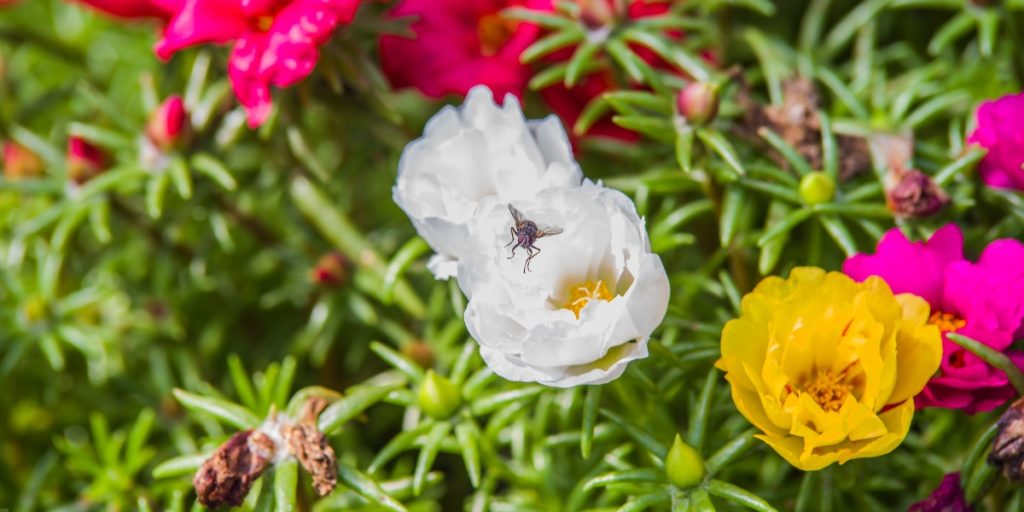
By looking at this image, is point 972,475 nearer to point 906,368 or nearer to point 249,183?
point 906,368

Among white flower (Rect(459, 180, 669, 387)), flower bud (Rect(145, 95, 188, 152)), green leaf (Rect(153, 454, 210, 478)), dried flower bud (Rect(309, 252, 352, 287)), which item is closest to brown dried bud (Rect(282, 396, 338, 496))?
green leaf (Rect(153, 454, 210, 478))

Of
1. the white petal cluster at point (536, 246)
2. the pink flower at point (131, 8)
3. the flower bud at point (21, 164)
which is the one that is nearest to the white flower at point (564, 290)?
the white petal cluster at point (536, 246)

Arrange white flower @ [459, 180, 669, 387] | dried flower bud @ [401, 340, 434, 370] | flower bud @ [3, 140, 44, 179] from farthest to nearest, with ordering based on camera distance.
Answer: flower bud @ [3, 140, 44, 179], dried flower bud @ [401, 340, 434, 370], white flower @ [459, 180, 669, 387]

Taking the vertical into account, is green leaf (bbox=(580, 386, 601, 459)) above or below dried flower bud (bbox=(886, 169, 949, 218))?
below

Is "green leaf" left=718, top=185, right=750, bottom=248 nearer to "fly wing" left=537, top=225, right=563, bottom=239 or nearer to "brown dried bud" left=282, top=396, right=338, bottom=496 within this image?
"fly wing" left=537, top=225, right=563, bottom=239

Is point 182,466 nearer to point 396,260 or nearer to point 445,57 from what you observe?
point 396,260

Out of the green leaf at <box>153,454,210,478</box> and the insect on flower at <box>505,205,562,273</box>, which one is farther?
the green leaf at <box>153,454,210,478</box>

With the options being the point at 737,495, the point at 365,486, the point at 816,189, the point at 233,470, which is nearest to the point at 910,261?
the point at 816,189
